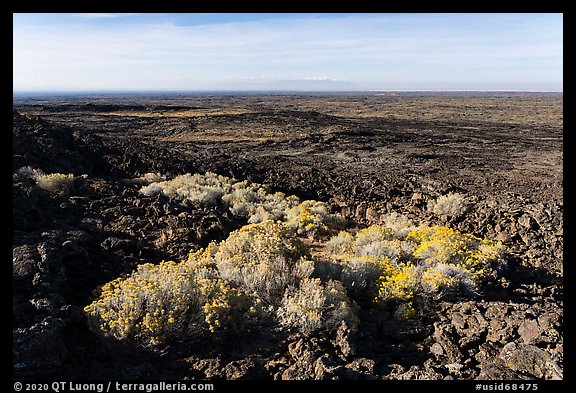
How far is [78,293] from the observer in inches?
191

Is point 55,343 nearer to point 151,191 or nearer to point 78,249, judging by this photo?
point 78,249

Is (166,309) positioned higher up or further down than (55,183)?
Answer: further down

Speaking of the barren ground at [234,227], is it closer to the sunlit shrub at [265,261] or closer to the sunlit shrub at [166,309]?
the sunlit shrub at [166,309]

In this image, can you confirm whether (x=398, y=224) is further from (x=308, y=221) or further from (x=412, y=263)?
(x=412, y=263)

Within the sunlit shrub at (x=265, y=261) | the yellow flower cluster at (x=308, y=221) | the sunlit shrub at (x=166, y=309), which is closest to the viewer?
the sunlit shrub at (x=166, y=309)

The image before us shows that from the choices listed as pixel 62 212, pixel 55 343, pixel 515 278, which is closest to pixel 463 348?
pixel 515 278

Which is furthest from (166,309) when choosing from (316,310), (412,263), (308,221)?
(308,221)

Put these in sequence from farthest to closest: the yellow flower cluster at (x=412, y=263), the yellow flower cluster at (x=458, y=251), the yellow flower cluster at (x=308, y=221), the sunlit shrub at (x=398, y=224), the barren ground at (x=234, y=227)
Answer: the yellow flower cluster at (x=308, y=221), the sunlit shrub at (x=398, y=224), the yellow flower cluster at (x=458, y=251), the yellow flower cluster at (x=412, y=263), the barren ground at (x=234, y=227)

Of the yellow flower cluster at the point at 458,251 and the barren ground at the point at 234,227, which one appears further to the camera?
the yellow flower cluster at the point at 458,251

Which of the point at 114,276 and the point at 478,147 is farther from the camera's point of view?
the point at 478,147

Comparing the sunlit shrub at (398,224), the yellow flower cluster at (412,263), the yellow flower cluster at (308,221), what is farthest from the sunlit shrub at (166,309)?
the sunlit shrub at (398,224)

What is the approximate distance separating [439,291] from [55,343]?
4.66 m

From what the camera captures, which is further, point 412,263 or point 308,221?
point 308,221

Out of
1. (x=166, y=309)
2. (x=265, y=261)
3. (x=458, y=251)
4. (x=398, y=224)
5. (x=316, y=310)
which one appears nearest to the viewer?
(x=166, y=309)
